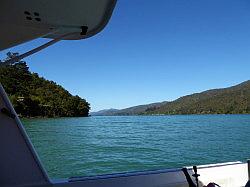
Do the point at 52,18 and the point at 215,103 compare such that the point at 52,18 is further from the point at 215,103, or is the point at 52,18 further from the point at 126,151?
the point at 215,103

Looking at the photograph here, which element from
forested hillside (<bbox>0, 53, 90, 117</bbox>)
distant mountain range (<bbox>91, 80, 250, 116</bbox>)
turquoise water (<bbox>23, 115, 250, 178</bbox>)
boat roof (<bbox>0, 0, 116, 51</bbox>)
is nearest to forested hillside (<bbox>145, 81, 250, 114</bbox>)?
distant mountain range (<bbox>91, 80, 250, 116</bbox>)

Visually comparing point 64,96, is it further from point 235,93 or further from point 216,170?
point 216,170

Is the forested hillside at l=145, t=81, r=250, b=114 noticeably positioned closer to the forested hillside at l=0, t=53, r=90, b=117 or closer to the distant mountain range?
the distant mountain range

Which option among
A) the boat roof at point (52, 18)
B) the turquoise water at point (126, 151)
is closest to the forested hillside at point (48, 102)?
the turquoise water at point (126, 151)

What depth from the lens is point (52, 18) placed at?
144 centimetres

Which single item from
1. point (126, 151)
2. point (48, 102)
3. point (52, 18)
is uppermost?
point (48, 102)

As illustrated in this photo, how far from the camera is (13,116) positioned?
2064mm

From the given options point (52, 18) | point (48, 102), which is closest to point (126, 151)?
point (52, 18)

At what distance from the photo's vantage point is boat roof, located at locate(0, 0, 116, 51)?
1.31m

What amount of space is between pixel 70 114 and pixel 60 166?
1630 inches

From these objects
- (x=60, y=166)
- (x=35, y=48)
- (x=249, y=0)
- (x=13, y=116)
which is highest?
(x=249, y=0)

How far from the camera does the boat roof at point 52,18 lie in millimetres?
1307

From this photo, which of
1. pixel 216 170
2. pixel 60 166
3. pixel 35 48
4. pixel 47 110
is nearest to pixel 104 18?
pixel 35 48

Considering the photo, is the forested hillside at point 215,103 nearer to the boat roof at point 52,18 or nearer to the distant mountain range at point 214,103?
the distant mountain range at point 214,103
